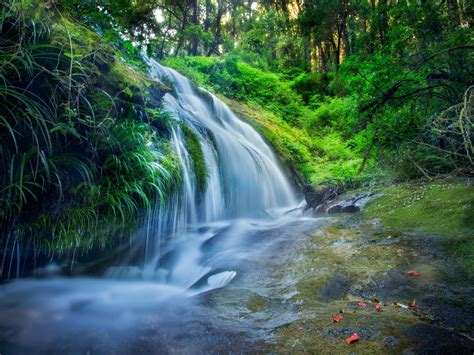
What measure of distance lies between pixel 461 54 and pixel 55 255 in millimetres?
5919

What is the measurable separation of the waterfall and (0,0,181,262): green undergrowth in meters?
0.65

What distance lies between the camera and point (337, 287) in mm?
2615

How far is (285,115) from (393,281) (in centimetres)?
1195

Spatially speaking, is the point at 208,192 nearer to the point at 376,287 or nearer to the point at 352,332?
the point at 376,287

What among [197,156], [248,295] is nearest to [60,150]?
[248,295]

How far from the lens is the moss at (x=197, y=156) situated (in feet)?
19.6

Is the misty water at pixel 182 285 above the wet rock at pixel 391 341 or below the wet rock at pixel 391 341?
above

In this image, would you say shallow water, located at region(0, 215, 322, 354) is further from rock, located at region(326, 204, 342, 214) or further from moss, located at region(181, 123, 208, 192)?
moss, located at region(181, 123, 208, 192)

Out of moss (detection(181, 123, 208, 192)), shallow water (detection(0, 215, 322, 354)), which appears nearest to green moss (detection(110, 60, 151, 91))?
moss (detection(181, 123, 208, 192))

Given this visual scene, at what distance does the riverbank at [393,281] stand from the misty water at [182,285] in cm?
27

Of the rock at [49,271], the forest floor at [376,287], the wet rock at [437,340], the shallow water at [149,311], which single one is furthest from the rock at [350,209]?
the rock at [49,271]

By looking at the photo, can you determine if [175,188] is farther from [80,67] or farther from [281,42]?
[281,42]

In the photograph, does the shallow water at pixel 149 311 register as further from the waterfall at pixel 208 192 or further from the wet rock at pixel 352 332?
the wet rock at pixel 352 332

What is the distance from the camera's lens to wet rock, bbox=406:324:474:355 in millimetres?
1631
